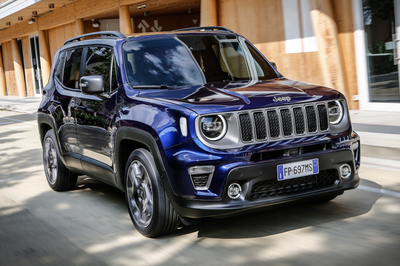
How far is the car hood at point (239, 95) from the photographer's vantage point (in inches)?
165

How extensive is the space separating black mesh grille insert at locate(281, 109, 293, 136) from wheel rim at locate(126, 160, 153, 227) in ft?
3.93

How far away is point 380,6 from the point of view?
11266mm

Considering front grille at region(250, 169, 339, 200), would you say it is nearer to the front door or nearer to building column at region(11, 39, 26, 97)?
the front door

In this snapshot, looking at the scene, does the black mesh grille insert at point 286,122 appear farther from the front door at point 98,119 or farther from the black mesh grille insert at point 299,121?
the front door at point 98,119

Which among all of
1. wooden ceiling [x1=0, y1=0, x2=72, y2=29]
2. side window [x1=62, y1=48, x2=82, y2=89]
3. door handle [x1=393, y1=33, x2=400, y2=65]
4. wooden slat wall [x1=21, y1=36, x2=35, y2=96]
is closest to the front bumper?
side window [x1=62, y1=48, x2=82, y2=89]

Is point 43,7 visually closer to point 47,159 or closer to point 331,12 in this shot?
point 331,12

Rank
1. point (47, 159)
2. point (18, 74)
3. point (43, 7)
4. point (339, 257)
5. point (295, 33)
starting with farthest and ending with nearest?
1. point (18, 74)
2. point (43, 7)
3. point (295, 33)
4. point (47, 159)
5. point (339, 257)

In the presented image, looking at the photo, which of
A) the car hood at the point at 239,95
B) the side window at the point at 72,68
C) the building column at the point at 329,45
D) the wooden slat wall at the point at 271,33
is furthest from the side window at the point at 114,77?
the wooden slat wall at the point at 271,33

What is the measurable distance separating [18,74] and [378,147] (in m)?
29.4

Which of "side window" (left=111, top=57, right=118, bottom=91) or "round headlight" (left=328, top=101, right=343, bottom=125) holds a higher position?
"side window" (left=111, top=57, right=118, bottom=91)

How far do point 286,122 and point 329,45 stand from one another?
24.1 feet

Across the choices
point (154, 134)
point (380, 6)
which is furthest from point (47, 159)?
point (380, 6)

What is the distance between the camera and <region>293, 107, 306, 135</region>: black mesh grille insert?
172 inches

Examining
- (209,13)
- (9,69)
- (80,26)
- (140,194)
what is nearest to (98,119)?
(140,194)
